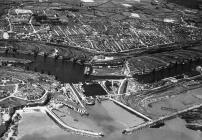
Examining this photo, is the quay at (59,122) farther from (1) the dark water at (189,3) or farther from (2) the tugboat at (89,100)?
(1) the dark water at (189,3)

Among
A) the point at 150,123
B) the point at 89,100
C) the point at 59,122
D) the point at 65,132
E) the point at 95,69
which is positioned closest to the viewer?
the point at 65,132

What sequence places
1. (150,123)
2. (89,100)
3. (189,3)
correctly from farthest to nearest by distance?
(189,3)
(89,100)
(150,123)

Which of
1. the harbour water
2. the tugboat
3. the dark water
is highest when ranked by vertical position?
the dark water

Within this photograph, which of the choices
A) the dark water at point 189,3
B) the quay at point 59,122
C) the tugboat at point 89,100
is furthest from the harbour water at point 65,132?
the dark water at point 189,3

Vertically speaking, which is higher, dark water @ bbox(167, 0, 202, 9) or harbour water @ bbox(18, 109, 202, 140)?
dark water @ bbox(167, 0, 202, 9)

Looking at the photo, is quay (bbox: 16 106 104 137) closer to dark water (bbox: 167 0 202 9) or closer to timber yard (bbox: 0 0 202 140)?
timber yard (bbox: 0 0 202 140)

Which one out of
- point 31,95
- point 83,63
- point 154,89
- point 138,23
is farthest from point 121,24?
point 31,95

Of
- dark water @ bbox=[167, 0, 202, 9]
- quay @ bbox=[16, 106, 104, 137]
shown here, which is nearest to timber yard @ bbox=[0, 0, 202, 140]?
quay @ bbox=[16, 106, 104, 137]

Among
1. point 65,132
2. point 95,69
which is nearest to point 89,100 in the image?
point 65,132

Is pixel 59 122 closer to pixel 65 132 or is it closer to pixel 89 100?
pixel 65 132
